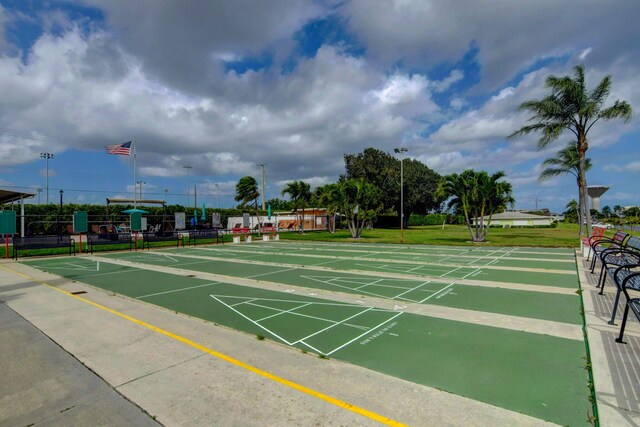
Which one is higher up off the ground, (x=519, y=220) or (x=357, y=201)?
(x=357, y=201)

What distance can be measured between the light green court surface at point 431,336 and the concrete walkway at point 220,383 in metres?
0.40

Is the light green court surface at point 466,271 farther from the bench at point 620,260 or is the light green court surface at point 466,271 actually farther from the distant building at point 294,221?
the distant building at point 294,221

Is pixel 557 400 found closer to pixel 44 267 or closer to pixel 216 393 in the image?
pixel 216 393

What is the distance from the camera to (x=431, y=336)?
236 inches

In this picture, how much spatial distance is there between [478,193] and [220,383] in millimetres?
26645

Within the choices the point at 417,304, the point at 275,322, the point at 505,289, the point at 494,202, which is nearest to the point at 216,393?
the point at 275,322

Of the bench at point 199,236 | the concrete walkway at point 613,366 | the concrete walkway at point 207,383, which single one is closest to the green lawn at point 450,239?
the bench at point 199,236

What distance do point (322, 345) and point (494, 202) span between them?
25.4 m

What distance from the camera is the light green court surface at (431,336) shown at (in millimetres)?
4145

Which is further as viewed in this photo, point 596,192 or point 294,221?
point 294,221

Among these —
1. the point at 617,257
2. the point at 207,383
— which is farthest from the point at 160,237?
the point at 617,257

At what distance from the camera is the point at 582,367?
4.68m

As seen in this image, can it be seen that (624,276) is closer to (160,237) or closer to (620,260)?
(620,260)

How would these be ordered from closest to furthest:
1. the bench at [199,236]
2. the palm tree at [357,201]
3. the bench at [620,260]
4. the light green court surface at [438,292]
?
the light green court surface at [438,292] < the bench at [620,260] < the bench at [199,236] < the palm tree at [357,201]
